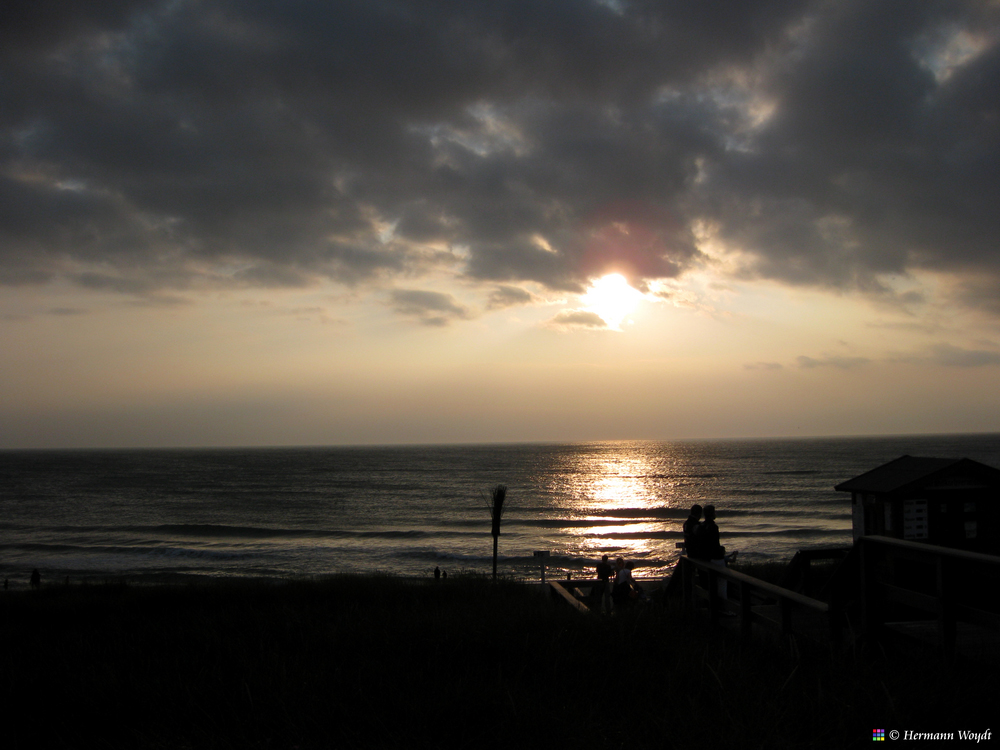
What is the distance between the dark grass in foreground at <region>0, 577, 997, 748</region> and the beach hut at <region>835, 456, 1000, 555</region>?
6.59 m

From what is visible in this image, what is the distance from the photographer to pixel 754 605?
23.7ft

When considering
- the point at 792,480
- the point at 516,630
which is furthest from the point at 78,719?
the point at 792,480

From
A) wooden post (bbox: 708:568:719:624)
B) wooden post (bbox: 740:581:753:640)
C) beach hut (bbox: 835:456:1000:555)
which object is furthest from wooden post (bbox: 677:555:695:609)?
beach hut (bbox: 835:456:1000:555)

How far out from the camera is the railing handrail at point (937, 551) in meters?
3.66

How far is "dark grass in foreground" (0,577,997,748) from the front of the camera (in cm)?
374

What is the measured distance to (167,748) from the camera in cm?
370

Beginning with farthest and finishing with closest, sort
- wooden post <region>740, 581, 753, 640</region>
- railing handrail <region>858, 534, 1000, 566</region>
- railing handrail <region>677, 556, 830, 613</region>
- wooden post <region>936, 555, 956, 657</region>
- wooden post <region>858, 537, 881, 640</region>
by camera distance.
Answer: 1. wooden post <region>740, 581, 753, 640</region>
2. railing handrail <region>677, 556, 830, 613</region>
3. wooden post <region>858, 537, 881, 640</region>
4. wooden post <region>936, 555, 956, 657</region>
5. railing handrail <region>858, 534, 1000, 566</region>

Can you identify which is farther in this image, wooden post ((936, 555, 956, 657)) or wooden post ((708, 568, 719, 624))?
wooden post ((708, 568, 719, 624))

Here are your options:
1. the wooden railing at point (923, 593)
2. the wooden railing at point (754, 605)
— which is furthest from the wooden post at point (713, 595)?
the wooden railing at point (923, 593)

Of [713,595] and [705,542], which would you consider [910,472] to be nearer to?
[705,542]

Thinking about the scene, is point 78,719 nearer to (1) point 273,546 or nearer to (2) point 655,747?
(2) point 655,747

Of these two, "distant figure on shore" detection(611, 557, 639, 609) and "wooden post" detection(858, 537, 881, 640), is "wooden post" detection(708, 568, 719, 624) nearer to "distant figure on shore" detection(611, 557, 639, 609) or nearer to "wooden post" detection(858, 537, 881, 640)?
"wooden post" detection(858, 537, 881, 640)

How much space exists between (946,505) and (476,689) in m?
10.6

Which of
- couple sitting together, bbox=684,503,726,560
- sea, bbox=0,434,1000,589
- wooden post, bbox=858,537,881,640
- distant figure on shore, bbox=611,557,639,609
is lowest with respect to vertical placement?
sea, bbox=0,434,1000,589
